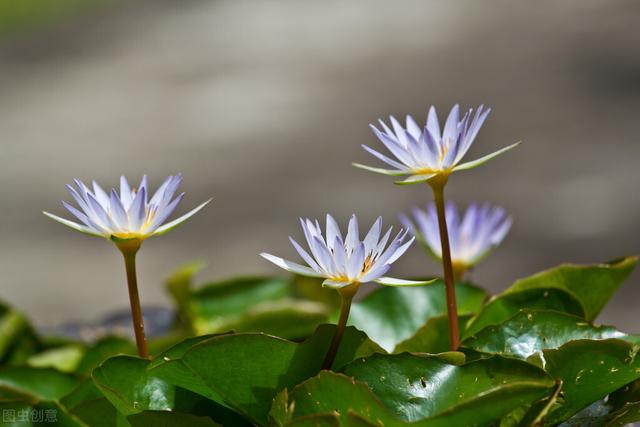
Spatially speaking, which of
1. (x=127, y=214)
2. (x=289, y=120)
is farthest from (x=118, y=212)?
(x=289, y=120)

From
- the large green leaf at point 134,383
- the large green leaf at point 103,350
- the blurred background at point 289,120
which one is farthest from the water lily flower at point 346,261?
the blurred background at point 289,120

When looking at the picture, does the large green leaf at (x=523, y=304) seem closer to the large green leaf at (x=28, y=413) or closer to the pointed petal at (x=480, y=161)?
the pointed petal at (x=480, y=161)

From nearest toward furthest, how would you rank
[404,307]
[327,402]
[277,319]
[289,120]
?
1. [327,402]
2. [404,307]
3. [277,319]
4. [289,120]

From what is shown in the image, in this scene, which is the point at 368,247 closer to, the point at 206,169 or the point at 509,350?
the point at 509,350

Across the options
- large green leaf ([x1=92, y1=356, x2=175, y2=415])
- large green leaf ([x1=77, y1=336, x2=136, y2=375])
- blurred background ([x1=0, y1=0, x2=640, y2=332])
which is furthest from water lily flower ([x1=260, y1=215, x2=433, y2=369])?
blurred background ([x1=0, y1=0, x2=640, y2=332])

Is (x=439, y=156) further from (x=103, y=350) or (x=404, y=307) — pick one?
Answer: (x=103, y=350)
